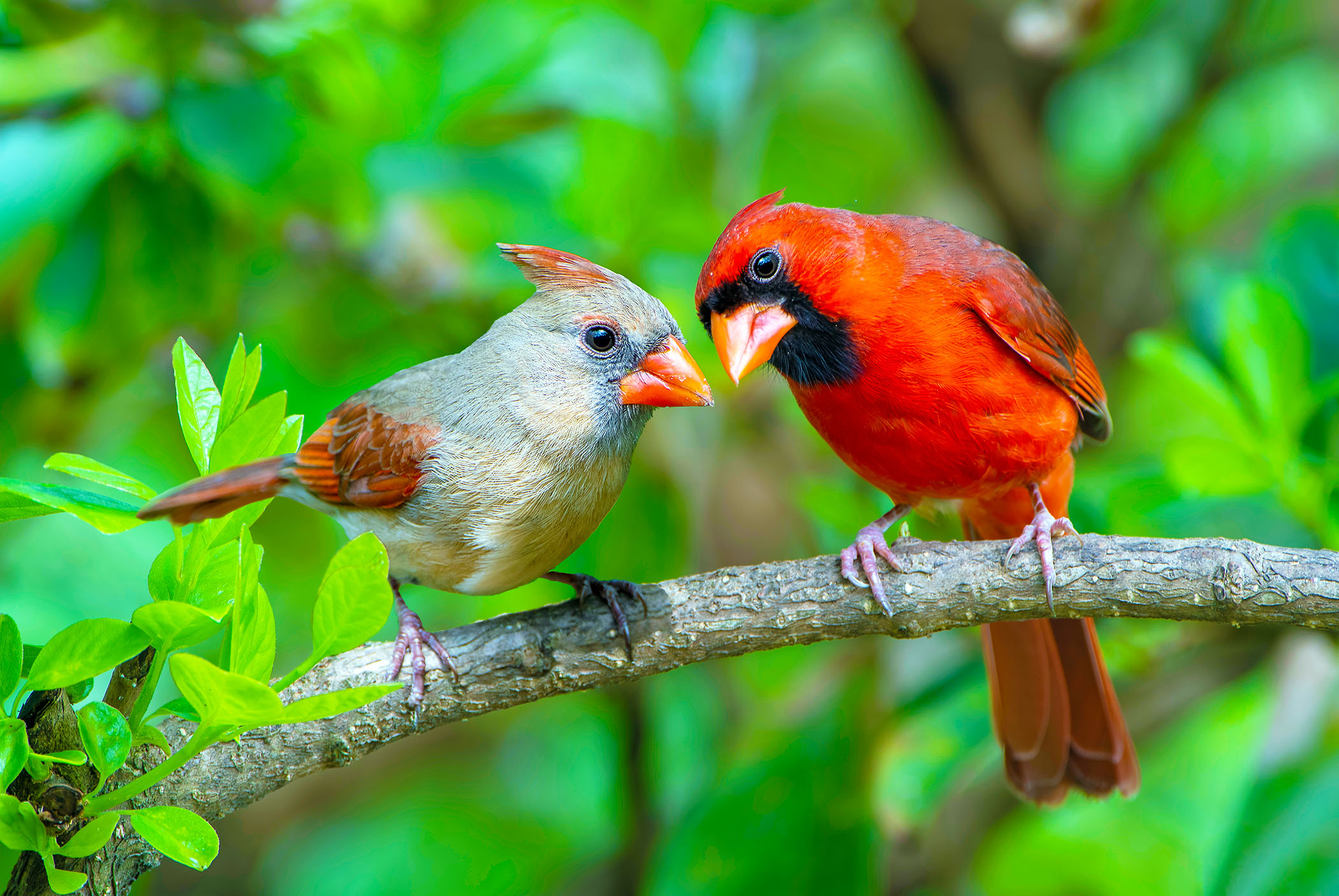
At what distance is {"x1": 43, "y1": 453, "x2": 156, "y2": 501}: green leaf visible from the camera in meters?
1.24

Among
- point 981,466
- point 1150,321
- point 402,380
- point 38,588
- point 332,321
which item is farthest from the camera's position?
point 1150,321

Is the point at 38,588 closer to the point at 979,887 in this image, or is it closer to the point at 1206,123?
the point at 979,887

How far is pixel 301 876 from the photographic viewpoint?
3.78 meters

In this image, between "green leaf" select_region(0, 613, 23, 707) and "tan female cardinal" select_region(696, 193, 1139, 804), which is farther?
"tan female cardinal" select_region(696, 193, 1139, 804)

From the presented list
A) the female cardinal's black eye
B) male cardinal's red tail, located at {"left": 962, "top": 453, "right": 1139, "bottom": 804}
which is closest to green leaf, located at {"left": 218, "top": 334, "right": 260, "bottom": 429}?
the female cardinal's black eye

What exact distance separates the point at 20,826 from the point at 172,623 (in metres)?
0.30

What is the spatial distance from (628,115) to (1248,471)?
5.69 ft

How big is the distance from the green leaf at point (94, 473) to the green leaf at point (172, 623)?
15 cm

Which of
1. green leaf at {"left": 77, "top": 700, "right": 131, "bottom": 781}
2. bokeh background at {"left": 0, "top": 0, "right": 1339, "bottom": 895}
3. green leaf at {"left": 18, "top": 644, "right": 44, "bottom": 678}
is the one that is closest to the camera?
green leaf at {"left": 77, "top": 700, "right": 131, "bottom": 781}

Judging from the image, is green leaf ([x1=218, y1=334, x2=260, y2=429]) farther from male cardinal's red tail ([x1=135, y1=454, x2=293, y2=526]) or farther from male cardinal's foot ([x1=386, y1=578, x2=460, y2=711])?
male cardinal's foot ([x1=386, y1=578, x2=460, y2=711])

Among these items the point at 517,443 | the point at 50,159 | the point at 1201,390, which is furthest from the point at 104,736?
the point at 1201,390

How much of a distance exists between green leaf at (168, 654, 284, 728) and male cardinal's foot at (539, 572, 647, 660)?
687mm

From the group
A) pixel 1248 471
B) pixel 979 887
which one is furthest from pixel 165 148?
pixel 979 887

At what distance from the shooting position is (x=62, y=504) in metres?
1.19
